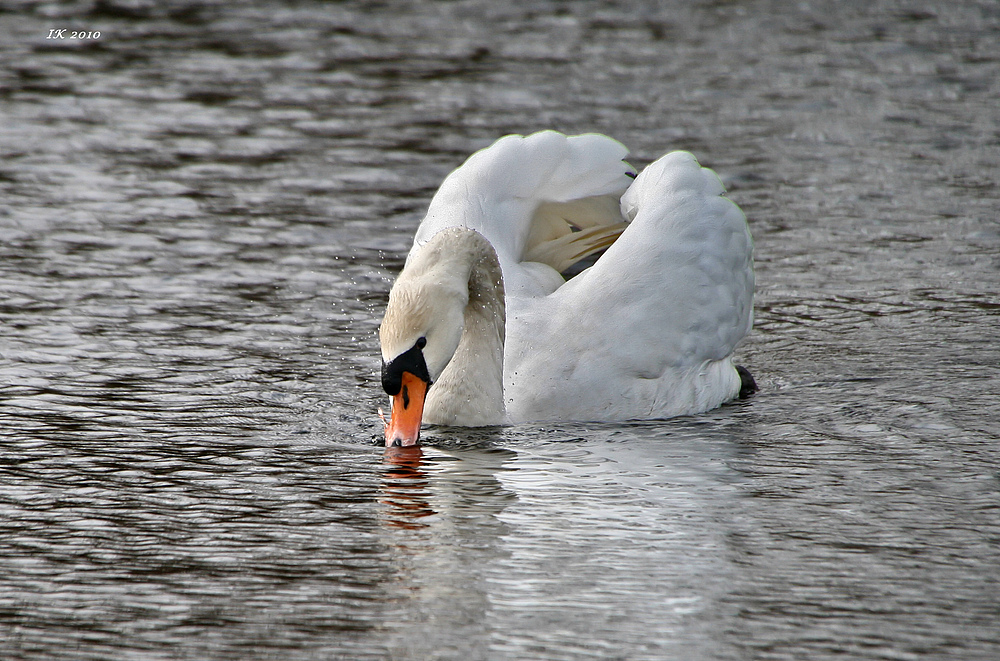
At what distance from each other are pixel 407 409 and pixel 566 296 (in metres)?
1.11

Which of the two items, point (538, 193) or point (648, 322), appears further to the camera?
point (538, 193)

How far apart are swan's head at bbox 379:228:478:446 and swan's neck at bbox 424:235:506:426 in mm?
286

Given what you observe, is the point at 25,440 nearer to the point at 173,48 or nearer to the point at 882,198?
the point at 882,198

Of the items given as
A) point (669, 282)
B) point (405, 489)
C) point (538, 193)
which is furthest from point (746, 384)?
point (405, 489)

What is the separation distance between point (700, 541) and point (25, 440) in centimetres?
280

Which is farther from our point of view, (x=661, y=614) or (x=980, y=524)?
(x=980, y=524)

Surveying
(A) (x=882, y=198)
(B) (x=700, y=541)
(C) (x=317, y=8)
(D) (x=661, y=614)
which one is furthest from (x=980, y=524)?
(C) (x=317, y=8)

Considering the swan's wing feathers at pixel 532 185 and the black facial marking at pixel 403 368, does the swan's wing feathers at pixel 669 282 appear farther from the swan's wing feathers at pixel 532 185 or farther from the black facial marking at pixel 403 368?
the black facial marking at pixel 403 368

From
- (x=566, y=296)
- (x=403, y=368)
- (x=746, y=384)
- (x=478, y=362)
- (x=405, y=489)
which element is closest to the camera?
(x=405, y=489)

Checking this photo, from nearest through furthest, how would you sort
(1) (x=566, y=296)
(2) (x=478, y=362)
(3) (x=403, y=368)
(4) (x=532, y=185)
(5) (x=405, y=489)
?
(5) (x=405, y=489) → (3) (x=403, y=368) → (2) (x=478, y=362) → (1) (x=566, y=296) → (4) (x=532, y=185)

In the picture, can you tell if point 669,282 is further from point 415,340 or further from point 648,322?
point 415,340

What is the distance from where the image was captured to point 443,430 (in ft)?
21.1

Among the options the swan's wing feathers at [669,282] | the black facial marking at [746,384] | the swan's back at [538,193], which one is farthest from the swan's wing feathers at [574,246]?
the black facial marking at [746,384]

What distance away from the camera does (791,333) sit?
799cm
